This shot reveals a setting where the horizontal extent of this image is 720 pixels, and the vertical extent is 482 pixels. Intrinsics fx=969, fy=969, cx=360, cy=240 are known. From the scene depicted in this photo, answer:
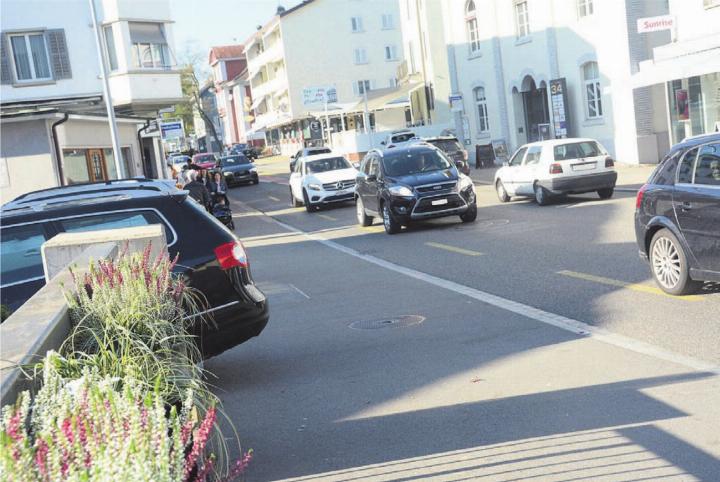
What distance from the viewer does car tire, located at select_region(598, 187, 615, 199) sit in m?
22.5

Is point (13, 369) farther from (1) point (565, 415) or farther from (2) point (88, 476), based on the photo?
(1) point (565, 415)

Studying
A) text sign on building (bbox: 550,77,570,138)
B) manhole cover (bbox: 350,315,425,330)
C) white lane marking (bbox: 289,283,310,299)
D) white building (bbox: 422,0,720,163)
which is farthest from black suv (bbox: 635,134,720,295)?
text sign on building (bbox: 550,77,570,138)

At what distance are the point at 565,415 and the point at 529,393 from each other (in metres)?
0.68

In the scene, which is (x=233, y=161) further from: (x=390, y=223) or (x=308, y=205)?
(x=390, y=223)

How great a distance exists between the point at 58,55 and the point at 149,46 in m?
3.53

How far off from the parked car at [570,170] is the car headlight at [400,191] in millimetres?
4096

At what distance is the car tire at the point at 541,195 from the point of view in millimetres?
22578

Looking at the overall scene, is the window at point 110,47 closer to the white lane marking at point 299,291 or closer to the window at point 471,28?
the window at point 471,28

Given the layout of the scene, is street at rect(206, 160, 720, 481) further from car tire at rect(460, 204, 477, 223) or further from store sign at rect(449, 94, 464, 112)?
store sign at rect(449, 94, 464, 112)

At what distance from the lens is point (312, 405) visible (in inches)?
277

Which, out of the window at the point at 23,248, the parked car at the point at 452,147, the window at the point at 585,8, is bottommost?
the parked car at the point at 452,147

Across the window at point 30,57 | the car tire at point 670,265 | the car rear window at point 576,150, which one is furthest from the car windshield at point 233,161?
the car tire at point 670,265

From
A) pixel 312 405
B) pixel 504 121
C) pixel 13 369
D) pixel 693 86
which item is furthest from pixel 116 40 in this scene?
pixel 13 369

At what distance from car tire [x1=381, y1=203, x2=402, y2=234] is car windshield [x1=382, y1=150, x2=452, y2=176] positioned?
102 centimetres
